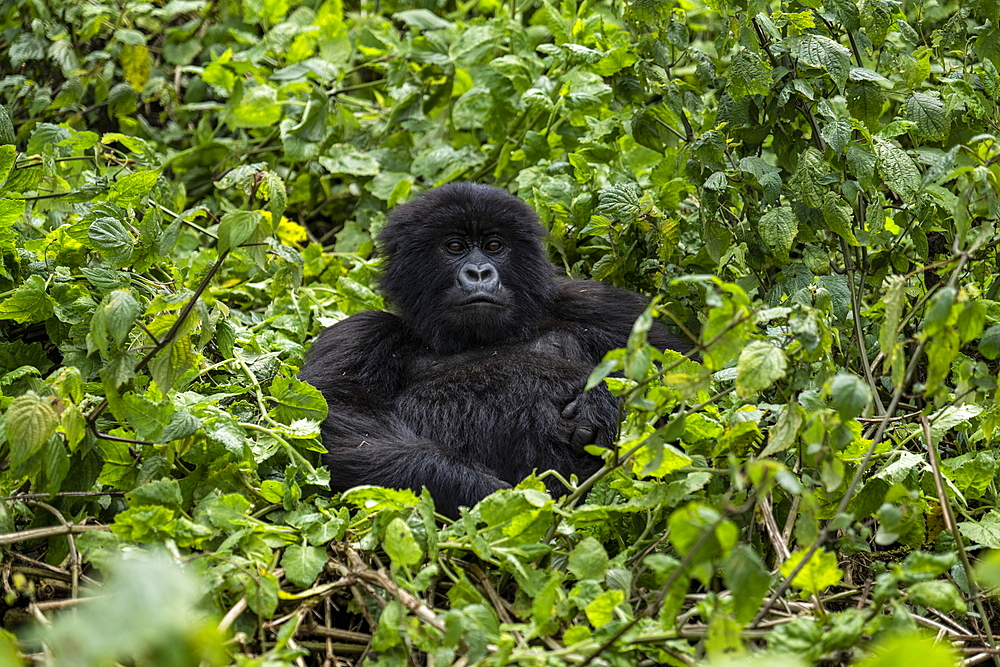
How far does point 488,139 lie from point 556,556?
3.19 m

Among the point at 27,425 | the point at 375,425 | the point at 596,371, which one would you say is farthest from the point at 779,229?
the point at 27,425

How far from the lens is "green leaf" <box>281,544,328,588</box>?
8.07ft

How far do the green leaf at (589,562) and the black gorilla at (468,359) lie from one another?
867 mm

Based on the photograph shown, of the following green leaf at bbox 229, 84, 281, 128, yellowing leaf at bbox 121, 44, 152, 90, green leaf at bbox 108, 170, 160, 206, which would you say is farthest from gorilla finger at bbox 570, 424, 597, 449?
yellowing leaf at bbox 121, 44, 152, 90

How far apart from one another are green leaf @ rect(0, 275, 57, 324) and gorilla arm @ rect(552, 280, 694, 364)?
6.31ft

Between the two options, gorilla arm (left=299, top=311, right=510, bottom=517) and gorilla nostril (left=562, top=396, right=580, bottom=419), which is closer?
gorilla arm (left=299, top=311, right=510, bottom=517)

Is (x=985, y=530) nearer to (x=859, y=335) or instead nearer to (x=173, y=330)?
(x=859, y=335)

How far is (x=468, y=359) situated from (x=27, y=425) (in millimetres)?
1943

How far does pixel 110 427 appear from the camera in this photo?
119 inches

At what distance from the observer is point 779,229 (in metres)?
3.31

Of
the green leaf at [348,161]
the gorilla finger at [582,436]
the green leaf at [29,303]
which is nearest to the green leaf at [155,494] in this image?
the green leaf at [29,303]

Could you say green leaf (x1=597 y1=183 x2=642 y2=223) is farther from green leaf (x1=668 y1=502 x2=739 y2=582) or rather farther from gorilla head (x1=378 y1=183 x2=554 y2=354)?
green leaf (x1=668 y1=502 x2=739 y2=582)

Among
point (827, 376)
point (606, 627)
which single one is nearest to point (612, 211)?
point (827, 376)

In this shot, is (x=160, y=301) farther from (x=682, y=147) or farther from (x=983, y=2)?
(x=983, y=2)
